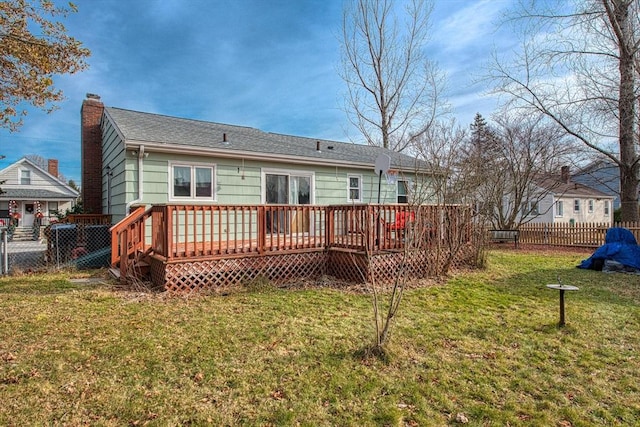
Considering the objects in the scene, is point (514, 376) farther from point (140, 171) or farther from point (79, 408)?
point (140, 171)

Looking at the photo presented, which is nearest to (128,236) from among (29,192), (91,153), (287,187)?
(287,187)

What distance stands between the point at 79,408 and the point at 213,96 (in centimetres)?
2025

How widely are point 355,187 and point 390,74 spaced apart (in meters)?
9.62

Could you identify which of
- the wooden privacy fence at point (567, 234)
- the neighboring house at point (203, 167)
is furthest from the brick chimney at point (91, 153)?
the wooden privacy fence at point (567, 234)

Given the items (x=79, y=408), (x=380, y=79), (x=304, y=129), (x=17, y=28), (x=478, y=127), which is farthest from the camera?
(x=478, y=127)

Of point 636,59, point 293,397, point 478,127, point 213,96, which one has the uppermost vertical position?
point 478,127

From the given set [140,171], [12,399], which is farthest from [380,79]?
[12,399]

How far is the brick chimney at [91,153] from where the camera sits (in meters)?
11.8

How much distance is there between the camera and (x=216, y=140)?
9.84 m

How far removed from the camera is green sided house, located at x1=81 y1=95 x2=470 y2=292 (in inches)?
257

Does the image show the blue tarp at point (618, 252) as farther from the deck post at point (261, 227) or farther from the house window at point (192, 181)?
the house window at point (192, 181)

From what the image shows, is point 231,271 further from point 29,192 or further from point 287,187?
point 29,192

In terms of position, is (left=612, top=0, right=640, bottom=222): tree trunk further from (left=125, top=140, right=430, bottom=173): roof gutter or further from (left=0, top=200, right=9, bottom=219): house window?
(left=0, top=200, right=9, bottom=219): house window

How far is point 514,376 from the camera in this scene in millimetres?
3188
